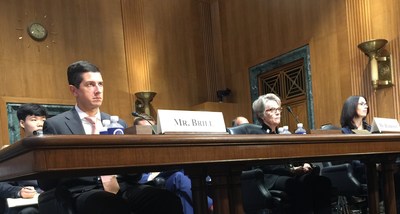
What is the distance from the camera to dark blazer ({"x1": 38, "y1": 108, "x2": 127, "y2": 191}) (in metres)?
1.81

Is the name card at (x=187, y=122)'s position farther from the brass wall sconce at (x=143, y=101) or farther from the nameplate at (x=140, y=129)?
the brass wall sconce at (x=143, y=101)

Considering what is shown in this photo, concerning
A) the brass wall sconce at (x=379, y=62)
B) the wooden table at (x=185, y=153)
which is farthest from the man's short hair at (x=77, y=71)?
the brass wall sconce at (x=379, y=62)

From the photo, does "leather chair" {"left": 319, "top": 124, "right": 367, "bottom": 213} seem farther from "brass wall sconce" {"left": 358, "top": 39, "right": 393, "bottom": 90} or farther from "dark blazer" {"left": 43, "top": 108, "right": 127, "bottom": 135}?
"brass wall sconce" {"left": 358, "top": 39, "right": 393, "bottom": 90}

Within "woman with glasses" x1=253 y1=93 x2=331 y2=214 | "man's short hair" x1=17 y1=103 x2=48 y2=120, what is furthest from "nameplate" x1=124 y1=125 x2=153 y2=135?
"man's short hair" x1=17 y1=103 x2=48 y2=120

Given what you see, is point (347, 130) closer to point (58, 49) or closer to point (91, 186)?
point (91, 186)

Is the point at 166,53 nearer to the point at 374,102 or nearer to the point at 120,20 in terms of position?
the point at 120,20

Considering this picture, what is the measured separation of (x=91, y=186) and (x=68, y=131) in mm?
266

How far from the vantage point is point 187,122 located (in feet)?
4.99

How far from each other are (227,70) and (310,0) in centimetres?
223

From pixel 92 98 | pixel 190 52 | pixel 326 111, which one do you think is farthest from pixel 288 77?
pixel 92 98

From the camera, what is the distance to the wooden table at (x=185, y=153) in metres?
1.10

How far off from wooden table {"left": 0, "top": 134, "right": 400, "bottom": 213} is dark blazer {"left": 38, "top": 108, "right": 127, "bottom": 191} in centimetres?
50

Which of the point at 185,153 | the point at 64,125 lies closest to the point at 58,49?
the point at 64,125

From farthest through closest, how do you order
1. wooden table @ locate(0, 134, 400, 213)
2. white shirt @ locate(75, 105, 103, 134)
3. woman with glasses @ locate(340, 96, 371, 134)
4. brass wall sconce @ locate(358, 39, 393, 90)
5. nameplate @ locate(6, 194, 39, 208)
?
brass wall sconce @ locate(358, 39, 393, 90) < woman with glasses @ locate(340, 96, 371, 134) < nameplate @ locate(6, 194, 39, 208) < white shirt @ locate(75, 105, 103, 134) < wooden table @ locate(0, 134, 400, 213)
